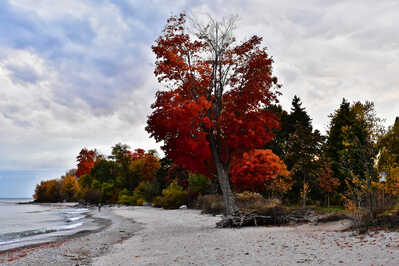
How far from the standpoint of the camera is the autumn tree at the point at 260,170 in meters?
24.5

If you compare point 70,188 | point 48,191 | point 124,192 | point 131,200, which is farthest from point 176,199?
point 48,191

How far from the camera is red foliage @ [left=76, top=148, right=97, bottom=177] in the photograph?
10081 centimetres

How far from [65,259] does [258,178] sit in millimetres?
18020

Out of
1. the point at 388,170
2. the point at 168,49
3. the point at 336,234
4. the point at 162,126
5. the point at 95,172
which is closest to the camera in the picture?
the point at 336,234

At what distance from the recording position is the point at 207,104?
13969 mm

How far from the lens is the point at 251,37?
15.9 metres

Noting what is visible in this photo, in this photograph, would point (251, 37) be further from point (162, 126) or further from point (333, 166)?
point (333, 166)

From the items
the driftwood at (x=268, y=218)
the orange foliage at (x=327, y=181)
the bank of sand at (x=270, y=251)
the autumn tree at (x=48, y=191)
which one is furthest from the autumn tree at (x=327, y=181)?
the autumn tree at (x=48, y=191)

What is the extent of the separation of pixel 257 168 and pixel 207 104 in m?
12.4

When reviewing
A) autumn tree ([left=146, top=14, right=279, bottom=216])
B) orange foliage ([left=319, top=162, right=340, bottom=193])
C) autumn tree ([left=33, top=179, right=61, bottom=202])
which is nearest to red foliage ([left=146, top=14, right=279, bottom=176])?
autumn tree ([left=146, top=14, right=279, bottom=216])

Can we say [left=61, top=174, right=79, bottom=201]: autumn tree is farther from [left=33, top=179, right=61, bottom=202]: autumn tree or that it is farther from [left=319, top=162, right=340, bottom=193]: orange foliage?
[left=319, top=162, right=340, bottom=193]: orange foliage

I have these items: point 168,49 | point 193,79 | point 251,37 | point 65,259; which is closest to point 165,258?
point 65,259

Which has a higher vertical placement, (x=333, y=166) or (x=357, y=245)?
(x=333, y=166)

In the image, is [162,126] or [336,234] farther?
[162,126]
